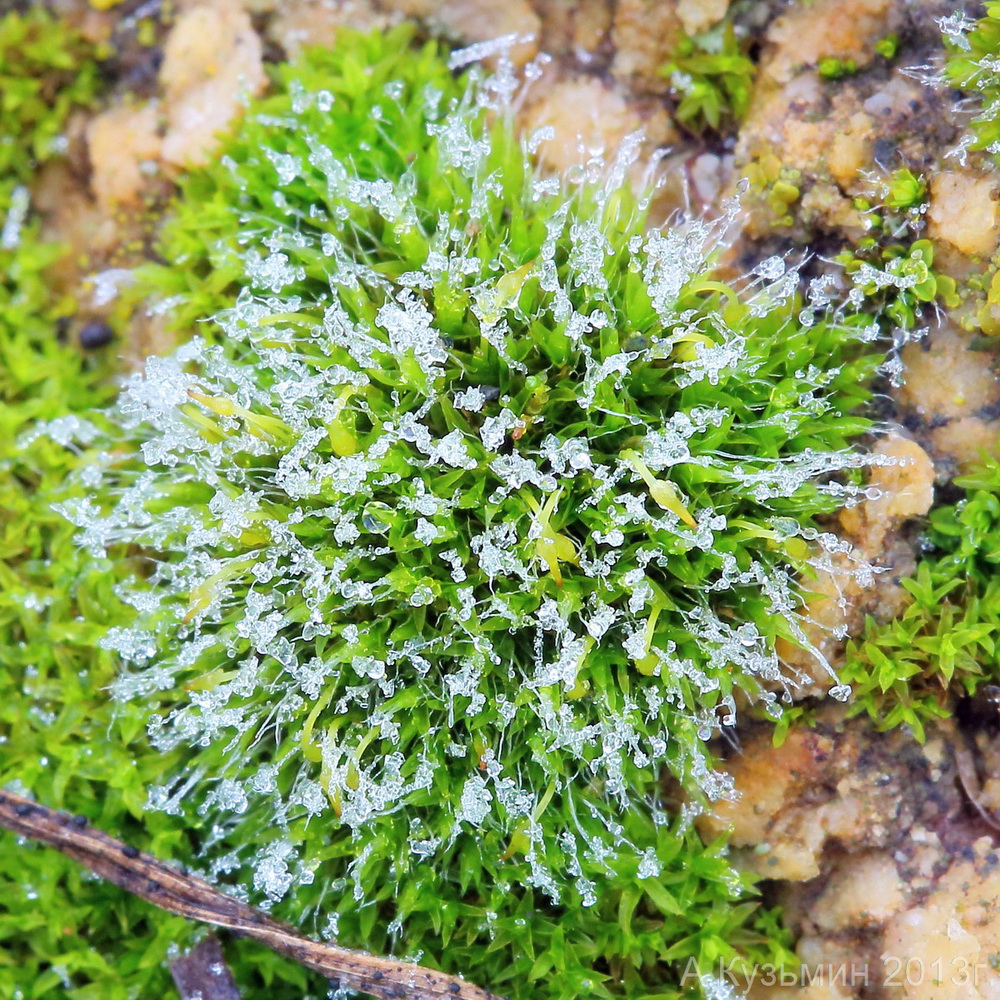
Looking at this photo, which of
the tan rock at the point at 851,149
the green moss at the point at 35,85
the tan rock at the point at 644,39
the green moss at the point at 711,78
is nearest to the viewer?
the tan rock at the point at 851,149

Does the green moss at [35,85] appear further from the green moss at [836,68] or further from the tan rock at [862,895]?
the tan rock at [862,895]

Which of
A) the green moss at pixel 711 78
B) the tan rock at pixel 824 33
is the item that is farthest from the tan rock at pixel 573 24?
the tan rock at pixel 824 33

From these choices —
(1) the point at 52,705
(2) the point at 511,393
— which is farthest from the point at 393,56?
(1) the point at 52,705

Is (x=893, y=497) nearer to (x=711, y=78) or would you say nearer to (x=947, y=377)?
(x=947, y=377)

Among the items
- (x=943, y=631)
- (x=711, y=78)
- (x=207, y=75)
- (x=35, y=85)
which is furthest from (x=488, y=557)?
(x=35, y=85)

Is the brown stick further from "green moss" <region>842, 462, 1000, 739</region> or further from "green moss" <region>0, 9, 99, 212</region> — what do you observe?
"green moss" <region>0, 9, 99, 212</region>

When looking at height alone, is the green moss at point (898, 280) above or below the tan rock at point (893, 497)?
above

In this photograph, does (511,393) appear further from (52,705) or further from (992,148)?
(52,705)

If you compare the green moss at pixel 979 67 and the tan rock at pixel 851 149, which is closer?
the green moss at pixel 979 67
